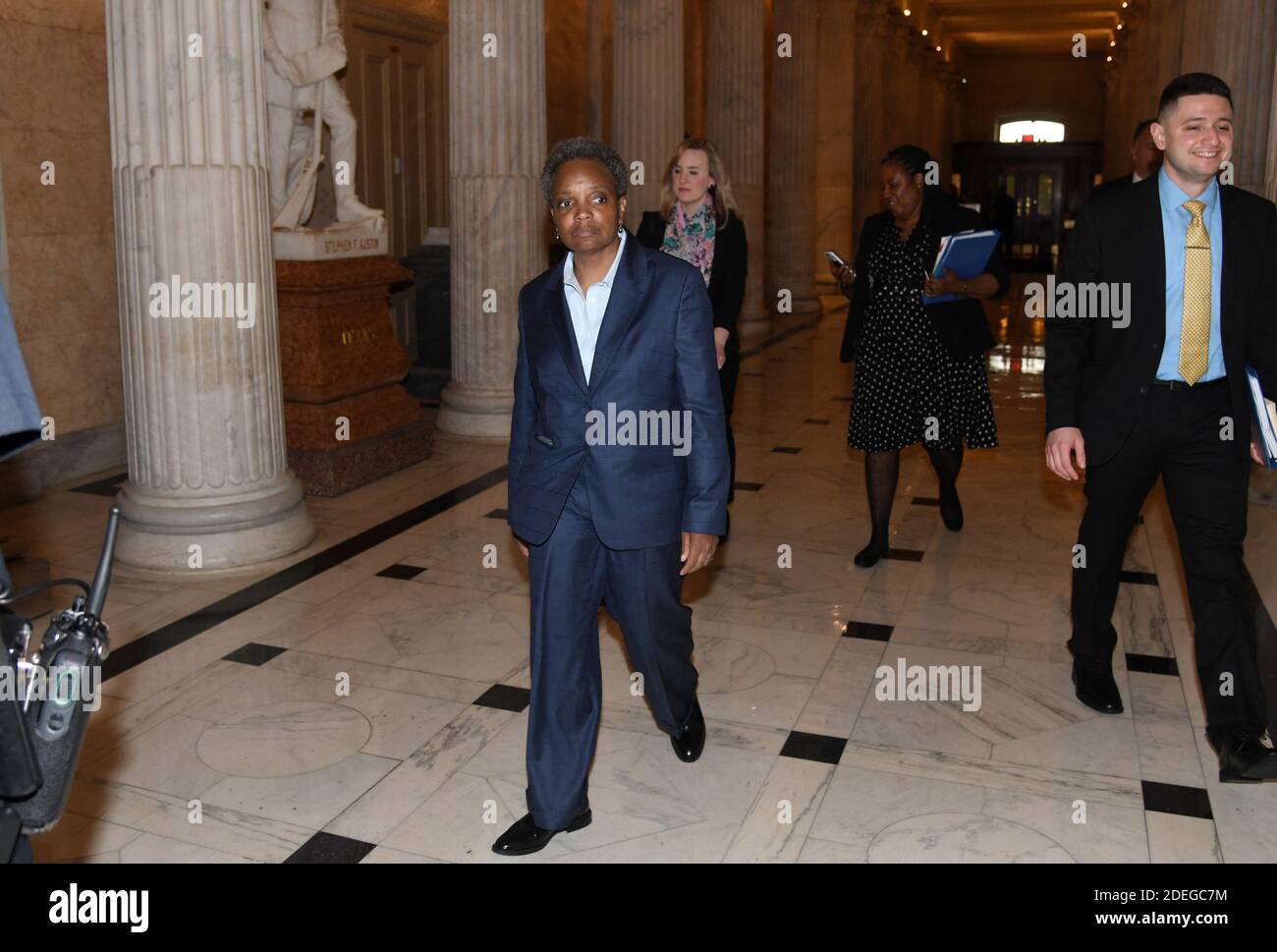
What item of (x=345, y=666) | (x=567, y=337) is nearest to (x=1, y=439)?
(x=567, y=337)

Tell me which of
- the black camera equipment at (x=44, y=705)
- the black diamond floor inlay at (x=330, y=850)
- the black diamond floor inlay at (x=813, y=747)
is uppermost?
the black camera equipment at (x=44, y=705)

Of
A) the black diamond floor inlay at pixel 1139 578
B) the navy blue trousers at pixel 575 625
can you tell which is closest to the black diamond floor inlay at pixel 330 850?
the navy blue trousers at pixel 575 625

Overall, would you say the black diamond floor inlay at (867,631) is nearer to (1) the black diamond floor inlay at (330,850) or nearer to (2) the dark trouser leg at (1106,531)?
(2) the dark trouser leg at (1106,531)

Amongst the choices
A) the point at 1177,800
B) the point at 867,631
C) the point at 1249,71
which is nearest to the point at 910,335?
the point at 867,631

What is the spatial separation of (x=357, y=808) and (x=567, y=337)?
57.5 inches

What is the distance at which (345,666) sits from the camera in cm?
479

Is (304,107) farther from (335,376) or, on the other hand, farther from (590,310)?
(590,310)

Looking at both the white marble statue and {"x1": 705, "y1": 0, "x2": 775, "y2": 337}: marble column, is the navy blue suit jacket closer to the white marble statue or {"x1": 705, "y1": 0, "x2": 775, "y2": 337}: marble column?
the white marble statue

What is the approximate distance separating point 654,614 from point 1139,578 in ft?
11.1

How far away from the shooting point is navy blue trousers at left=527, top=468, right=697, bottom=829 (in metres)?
3.20

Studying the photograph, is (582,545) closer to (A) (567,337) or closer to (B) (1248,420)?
(A) (567,337)

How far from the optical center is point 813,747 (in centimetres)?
410

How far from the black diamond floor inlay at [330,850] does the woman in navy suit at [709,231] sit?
8.01 feet

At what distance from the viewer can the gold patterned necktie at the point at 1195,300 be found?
3697 millimetres
